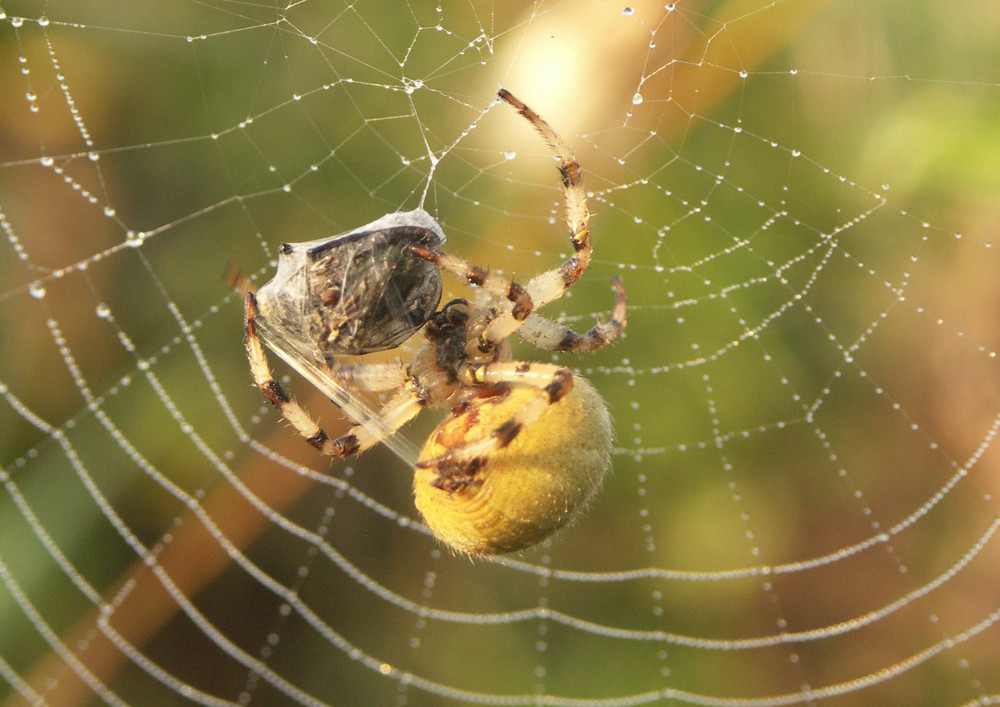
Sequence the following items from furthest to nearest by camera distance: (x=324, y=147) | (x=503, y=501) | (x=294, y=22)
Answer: (x=324, y=147) < (x=294, y=22) < (x=503, y=501)

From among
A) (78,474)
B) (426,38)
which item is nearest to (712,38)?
(426,38)

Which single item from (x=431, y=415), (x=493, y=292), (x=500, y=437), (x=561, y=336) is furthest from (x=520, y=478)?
(x=431, y=415)

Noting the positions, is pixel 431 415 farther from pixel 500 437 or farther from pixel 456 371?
pixel 500 437

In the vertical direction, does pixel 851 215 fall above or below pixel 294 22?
below

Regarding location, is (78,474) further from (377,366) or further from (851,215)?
(851,215)

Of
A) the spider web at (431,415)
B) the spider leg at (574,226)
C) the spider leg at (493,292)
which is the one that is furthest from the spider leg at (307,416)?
the spider web at (431,415)

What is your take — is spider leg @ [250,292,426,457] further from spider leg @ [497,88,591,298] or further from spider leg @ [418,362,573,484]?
spider leg @ [497,88,591,298]
